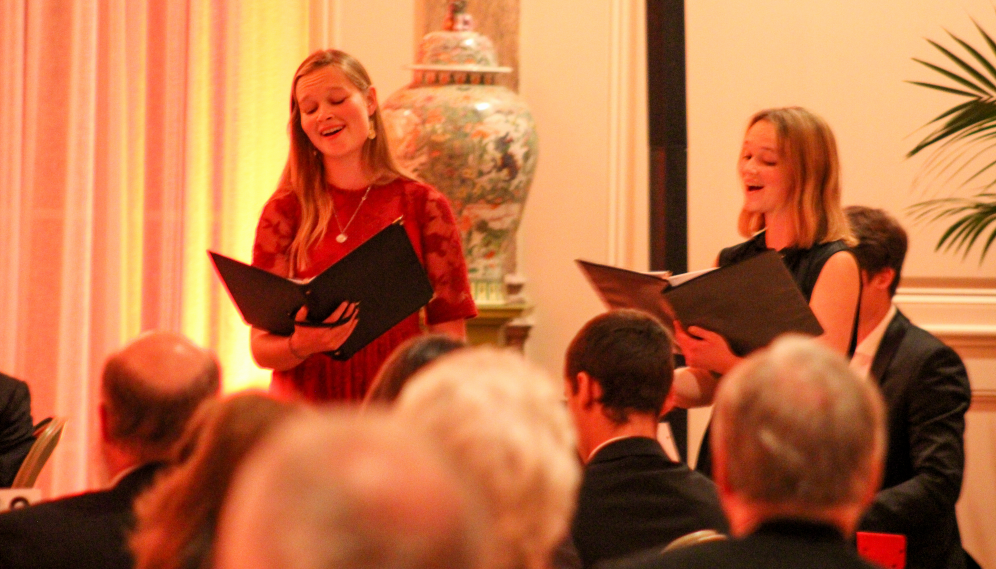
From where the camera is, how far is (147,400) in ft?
5.00

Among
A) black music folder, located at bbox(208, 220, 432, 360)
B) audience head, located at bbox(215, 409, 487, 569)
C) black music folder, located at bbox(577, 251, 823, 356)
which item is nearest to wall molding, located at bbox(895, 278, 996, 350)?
black music folder, located at bbox(577, 251, 823, 356)

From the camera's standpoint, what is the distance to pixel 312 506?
58cm

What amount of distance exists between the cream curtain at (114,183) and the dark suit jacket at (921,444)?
7.99ft

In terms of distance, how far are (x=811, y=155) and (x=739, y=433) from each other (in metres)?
1.51

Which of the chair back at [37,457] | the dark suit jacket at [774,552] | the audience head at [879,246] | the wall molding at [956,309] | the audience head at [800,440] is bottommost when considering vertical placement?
the chair back at [37,457]

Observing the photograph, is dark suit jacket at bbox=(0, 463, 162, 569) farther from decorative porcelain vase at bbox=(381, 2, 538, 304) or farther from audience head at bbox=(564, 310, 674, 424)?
decorative porcelain vase at bbox=(381, 2, 538, 304)

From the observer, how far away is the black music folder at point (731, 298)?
228 centimetres

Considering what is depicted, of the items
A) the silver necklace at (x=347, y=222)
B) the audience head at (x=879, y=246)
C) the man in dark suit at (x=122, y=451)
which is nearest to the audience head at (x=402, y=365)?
the man in dark suit at (x=122, y=451)

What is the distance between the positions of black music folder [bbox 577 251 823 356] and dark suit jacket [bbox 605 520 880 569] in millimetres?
1043

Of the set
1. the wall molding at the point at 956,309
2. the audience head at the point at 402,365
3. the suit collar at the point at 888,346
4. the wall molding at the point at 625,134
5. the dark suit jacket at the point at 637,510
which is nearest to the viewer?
the audience head at the point at 402,365

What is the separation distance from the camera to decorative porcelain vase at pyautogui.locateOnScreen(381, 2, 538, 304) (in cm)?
382

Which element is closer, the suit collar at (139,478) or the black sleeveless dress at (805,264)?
the suit collar at (139,478)

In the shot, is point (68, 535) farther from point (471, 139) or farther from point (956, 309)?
point (956, 309)

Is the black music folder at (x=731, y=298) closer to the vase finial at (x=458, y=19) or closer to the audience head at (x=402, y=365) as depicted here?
the audience head at (x=402, y=365)
